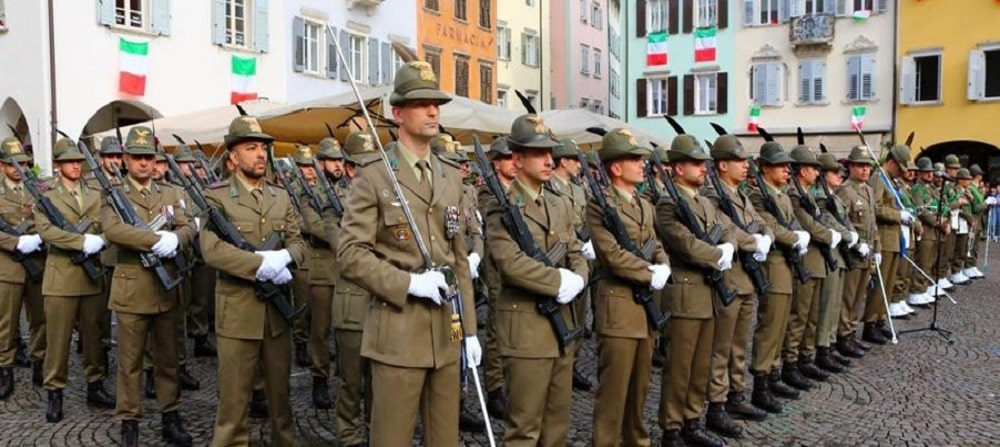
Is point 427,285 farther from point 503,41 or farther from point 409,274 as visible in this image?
point 503,41

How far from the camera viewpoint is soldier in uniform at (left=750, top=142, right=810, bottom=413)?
7.25m

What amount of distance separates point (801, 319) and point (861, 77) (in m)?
25.1

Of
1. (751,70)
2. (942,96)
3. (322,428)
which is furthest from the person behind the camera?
(751,70)

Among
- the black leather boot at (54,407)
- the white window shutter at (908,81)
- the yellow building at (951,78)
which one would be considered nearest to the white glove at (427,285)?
the black leather boot at (54,407)

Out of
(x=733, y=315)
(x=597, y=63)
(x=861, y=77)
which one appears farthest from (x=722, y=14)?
(x=733, y=315)

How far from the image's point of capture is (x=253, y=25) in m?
22.9

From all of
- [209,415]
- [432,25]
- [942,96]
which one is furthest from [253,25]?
[942,96]

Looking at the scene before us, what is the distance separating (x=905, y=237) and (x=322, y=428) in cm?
777

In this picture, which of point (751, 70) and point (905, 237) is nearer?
point (905, 237)

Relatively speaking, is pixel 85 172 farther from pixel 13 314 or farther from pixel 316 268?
pixel 316 268

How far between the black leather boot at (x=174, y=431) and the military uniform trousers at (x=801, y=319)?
16.3 ft

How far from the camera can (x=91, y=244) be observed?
6777 mm

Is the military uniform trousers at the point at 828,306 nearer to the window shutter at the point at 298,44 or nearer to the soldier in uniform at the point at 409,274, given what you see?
Result: the soldier in uniform at the point at 409,274

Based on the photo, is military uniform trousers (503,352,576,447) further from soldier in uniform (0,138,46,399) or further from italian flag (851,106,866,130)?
italian flag (851,106,866,130)
